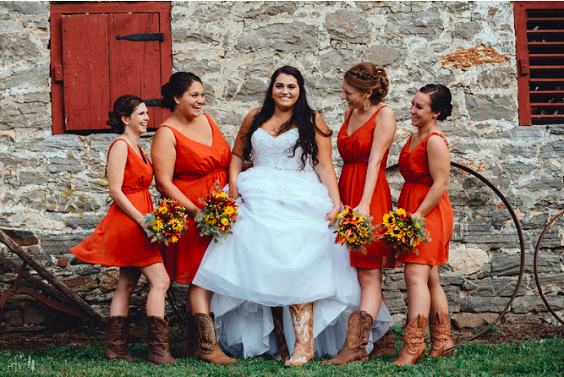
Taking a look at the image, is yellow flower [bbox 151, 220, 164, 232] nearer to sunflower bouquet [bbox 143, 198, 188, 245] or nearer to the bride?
sunflower bouquet [bbox 143, 198, 188, 245]

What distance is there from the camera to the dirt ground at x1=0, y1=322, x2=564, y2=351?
14.9 feet

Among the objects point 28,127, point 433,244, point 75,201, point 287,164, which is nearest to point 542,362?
point 433,244

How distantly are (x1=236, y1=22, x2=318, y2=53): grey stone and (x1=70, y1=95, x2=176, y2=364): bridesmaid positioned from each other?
1.68m

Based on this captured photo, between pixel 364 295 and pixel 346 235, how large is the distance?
0.57 meters

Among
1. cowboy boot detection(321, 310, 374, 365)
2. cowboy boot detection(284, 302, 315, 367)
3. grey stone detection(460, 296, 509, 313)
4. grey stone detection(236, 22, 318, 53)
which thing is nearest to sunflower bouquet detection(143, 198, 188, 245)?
cowboy boot detection(284, 302, 315, 367)

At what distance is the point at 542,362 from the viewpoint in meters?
3.58

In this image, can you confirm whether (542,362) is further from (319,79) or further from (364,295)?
(319,79)

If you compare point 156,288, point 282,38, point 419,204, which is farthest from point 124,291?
point 282,38

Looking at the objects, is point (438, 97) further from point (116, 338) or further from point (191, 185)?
point (116, 338)

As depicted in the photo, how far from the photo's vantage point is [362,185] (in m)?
3.95

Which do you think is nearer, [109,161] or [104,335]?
[109,161]

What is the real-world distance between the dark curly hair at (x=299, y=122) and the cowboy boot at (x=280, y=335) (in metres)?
1.16

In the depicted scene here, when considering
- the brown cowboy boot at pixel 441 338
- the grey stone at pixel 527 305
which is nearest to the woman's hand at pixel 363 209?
the brown cowboy boot at pixel 441 338

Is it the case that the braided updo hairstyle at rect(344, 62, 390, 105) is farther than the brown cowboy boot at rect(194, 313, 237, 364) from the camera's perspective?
Yes
